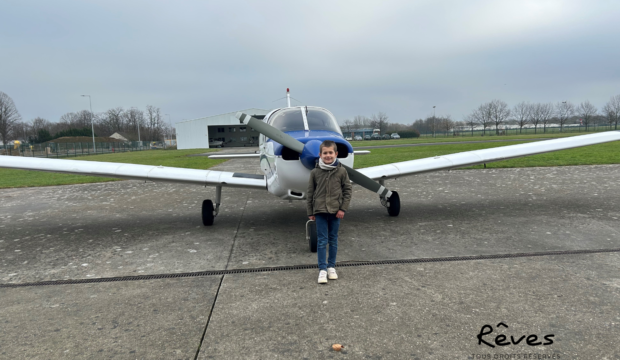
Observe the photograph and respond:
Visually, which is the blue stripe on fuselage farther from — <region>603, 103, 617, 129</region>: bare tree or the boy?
<region>603, 103, 617, 129</region>: bare tree

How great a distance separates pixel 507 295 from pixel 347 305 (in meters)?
1.44

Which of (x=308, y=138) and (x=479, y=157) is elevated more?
(x=308, y=138)

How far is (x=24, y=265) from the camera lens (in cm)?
456

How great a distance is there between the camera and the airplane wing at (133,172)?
20.2 ft

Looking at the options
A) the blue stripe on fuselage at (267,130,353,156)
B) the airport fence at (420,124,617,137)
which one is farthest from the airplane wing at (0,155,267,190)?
the airport fence at (420,124,617,137)

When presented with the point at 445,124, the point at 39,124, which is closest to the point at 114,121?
the point at 39,124

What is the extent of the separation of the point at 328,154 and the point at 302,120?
2216 mm

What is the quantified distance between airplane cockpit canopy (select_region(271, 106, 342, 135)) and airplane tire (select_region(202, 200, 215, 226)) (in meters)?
1.76

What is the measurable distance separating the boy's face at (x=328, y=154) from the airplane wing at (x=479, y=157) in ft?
8.99

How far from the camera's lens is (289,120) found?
6242mm

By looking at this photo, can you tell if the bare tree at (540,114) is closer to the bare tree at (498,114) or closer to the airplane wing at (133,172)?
the bare tree at (498,114)

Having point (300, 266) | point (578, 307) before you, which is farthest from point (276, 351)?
point (578, 307)

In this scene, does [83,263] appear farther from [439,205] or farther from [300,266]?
[439,205]

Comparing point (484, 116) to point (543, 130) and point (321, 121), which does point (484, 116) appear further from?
point (321, 121)
